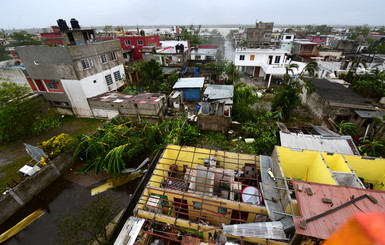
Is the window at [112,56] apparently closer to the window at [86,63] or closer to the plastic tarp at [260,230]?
the window at [86,63]

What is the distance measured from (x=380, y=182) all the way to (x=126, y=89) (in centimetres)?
2756

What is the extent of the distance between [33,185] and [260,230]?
16543 mm

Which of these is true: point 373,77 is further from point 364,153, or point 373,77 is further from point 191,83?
point 191,83

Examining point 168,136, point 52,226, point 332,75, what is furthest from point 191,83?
point 332,75

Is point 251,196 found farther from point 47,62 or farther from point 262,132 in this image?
point 47,62

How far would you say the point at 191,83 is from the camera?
85.8ft

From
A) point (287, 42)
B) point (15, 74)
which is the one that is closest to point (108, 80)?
point (15, 74)

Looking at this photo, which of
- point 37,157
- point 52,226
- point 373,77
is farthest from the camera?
point 373,77

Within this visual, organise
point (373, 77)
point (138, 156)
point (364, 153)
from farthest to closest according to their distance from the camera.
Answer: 1. point (373, 77)
2. point (138, 156)
3. point (364, 153)

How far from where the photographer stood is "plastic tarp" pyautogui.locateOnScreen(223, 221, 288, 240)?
24.9 feet

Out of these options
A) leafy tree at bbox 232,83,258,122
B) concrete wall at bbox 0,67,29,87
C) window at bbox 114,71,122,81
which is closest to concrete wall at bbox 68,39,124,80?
window at bbox 114,71,122,81

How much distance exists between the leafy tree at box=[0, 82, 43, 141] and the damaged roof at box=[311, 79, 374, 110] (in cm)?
3168

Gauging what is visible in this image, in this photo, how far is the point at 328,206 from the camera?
7.04m

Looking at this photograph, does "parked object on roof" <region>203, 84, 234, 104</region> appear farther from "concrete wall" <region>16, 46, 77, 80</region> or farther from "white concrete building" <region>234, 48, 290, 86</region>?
"concrete wall" <region>16, 46, 77, 80</region>
